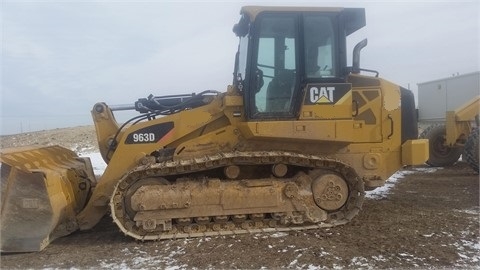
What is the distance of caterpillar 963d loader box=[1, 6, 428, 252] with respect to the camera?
614 cm

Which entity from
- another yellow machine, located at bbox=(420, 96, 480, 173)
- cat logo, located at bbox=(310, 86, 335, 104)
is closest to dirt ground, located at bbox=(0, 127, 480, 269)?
Answer: cat logo, located at bbox=(310, 86, 335, 104)

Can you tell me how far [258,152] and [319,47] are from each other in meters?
1.85

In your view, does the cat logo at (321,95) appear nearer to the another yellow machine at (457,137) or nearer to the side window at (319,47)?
the side window at (319,47)

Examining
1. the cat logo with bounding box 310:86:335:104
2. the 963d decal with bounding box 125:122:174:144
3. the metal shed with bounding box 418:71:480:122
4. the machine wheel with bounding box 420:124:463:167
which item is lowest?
the machine wheel with bounding box 420:124:463:167

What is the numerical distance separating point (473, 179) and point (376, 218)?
499 cm

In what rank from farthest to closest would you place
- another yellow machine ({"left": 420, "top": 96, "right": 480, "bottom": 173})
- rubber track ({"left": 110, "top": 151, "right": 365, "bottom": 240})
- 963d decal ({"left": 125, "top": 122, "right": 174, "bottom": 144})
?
another yellow machine ({"left": 420, "top": 96, "right": 480, "bottom": 173}), 963d decal ({"left": 125, "top": 122, "right": 174, "bottom": 144}), rubber track ({"left": 110, "top": 151, "right": 365, "bottom": 240})

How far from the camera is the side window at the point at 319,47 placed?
6.63 metres

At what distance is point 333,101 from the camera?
6562 millimetres

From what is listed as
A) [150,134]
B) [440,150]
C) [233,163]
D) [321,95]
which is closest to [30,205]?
[150,134]

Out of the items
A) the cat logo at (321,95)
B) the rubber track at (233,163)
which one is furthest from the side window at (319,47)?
the rubber track at (233,163)

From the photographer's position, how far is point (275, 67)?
261 inches

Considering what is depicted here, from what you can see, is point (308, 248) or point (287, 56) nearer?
point (308, 248)

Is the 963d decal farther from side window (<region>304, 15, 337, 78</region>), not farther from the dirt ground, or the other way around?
side window (<region>304, 15, 337, 78</region>)

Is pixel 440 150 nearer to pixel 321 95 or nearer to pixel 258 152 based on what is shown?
pixel 321 95
